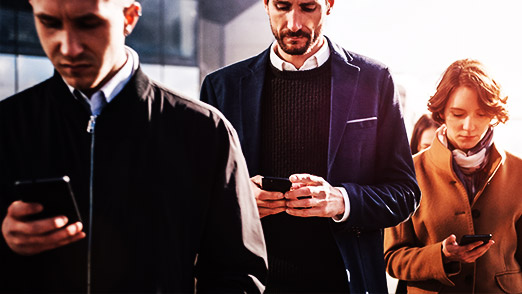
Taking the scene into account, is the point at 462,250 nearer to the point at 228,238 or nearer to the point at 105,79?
the point at 228,238

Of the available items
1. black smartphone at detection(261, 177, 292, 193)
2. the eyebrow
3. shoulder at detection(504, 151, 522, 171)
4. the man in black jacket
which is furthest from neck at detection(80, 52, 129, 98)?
shoulder at detection(504, 151, 522, 171)

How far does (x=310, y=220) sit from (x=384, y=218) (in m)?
0.29

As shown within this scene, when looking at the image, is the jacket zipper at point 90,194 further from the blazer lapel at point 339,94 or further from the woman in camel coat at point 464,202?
the woman in camel coat at point 464,202

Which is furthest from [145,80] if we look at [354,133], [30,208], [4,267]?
[354,133]

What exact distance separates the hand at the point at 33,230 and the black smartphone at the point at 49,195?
0.01 meters

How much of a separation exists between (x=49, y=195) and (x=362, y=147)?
1245mm

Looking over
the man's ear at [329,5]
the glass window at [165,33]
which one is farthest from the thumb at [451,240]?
the glass window at [165,33]

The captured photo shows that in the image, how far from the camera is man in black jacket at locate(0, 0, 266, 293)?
44.6 inches

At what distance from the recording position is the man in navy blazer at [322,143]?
6.08 ft

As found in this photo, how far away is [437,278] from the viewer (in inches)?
90.1

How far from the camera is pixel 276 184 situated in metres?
1.71

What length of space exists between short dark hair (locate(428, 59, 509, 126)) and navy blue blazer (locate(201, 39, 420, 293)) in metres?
0.64

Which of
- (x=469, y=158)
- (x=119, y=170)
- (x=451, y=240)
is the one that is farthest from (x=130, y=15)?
(x=469, y=158)

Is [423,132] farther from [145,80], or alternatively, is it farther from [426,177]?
[145,80]
